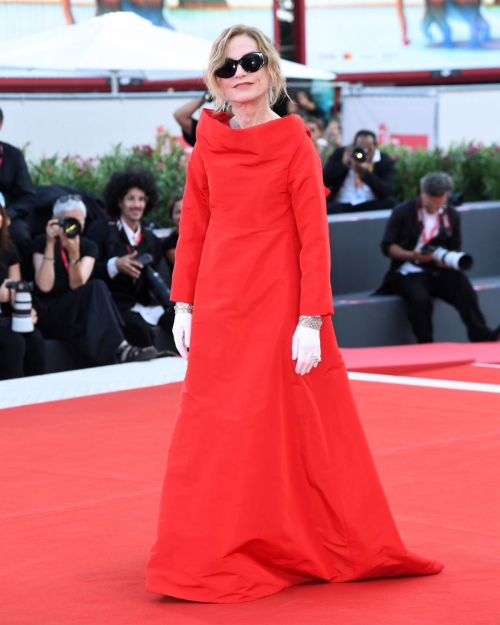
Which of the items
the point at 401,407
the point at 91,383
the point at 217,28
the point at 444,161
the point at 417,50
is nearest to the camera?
the point at 401,407

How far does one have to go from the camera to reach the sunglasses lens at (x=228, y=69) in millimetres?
3357

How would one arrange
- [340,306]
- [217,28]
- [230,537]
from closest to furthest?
1. [230,537]
2. [340,306]
3. [217,28]

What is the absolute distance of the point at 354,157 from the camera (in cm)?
971

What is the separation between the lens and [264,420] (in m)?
3.33

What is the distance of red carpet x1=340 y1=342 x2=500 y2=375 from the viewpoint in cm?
738

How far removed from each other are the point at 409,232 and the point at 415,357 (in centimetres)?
164

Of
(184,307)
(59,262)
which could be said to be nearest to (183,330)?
(184,307)

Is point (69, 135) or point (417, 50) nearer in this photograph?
point (69, 135)

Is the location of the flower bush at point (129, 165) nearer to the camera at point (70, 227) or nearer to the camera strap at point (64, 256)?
A: the camera strap at point (64, 256)

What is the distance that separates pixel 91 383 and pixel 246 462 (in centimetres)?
347

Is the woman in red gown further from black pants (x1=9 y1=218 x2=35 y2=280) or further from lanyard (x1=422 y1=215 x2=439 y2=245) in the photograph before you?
lanyard (x1=422 y1=215 x2=439 y2=245)

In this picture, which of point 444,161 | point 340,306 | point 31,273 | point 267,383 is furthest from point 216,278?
point 444,161

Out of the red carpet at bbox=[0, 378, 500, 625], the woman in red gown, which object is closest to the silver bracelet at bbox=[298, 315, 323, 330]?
the woman in red gown

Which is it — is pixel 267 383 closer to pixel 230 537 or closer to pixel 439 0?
pixel 230 537
